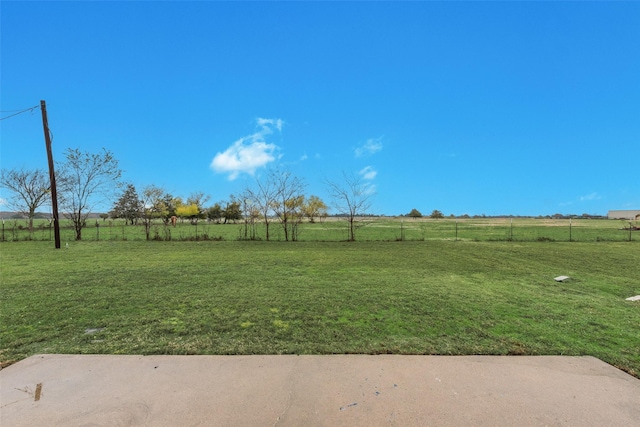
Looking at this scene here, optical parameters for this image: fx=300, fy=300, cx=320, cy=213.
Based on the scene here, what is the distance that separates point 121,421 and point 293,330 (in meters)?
1.82

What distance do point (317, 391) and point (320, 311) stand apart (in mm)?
1990

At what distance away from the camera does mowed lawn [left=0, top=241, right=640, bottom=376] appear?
3.02m

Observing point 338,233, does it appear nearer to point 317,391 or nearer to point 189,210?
point 317,391

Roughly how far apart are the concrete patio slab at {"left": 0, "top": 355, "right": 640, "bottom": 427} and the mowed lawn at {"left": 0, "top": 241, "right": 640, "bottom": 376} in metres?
0.24

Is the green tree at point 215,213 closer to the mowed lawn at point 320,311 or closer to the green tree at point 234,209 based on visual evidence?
the green tree at point 234,209

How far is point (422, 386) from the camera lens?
2.22 meters

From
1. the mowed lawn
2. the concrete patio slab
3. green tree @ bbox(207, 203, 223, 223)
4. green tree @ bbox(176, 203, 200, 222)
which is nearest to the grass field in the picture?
the mowed lawn

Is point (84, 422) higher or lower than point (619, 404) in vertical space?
higher

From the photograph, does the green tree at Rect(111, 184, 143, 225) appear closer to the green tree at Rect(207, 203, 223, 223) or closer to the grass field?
the grass field

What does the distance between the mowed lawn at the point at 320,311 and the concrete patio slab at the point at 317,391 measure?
242 millimetres

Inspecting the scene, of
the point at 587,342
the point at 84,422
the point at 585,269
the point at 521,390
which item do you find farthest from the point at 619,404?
the point at 585,269

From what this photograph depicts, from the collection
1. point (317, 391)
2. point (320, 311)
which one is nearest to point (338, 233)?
point (320, 311)

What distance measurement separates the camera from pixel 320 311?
4.14 m

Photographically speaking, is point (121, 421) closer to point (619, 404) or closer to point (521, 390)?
point (521, 390)
